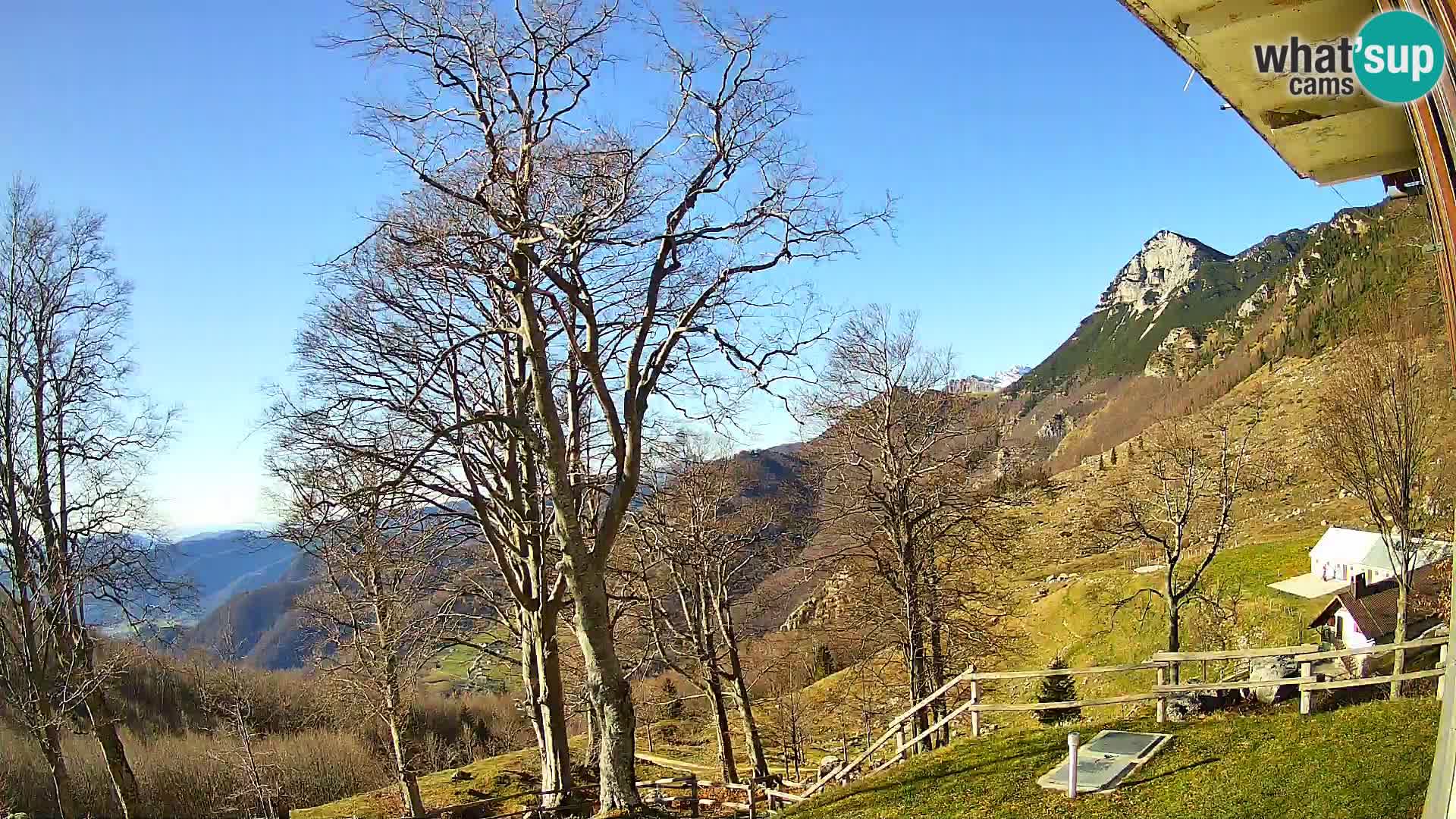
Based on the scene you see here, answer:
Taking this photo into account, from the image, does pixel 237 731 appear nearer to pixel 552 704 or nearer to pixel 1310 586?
pixel 552 704

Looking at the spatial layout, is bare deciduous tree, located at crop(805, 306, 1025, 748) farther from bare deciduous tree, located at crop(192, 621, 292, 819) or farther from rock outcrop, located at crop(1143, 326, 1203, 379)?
rock outcrop, located at crop(1143, 326, 1203, 379)

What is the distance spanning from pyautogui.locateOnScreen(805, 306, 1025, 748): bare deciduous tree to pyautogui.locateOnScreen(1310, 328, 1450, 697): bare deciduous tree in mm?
8054

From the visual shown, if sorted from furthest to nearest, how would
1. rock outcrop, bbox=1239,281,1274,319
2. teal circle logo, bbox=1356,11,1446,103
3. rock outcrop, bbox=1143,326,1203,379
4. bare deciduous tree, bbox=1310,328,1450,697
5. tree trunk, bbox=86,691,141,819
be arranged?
rock outcrop, bbox=1239,281,1274,319 → rock outcrop, bbox=1143,326,1203,379 → bare deciduous tree, bbox=1310,328,1450,697 → tree trunk, bbox=86,691,141,819 → teal circle logo, bbox=1356,11,1446,103

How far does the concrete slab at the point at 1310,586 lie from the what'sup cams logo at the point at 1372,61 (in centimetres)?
3356

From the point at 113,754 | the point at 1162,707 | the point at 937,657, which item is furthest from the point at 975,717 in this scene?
the point at 113,754

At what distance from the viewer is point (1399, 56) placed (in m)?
2.83

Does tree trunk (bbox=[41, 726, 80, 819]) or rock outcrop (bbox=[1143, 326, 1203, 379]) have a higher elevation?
rock outcrop (bbox=[1143, 326, 1203, 379])

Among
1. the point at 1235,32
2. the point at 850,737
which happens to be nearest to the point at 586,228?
the point at 1235,32

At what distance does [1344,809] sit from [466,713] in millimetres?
45343

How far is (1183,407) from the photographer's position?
96250 millimetres

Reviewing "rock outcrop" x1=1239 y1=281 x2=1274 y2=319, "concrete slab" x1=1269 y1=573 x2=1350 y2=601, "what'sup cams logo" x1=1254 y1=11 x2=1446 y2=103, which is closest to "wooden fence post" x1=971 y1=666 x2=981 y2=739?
"what'sup cams logo" x1=1254 y1=11 x2=1446 y2=103

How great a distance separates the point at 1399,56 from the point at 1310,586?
35.7m

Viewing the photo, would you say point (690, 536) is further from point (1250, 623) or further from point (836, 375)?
point (1250, 623)

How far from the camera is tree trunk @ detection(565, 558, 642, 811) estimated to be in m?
10.1
